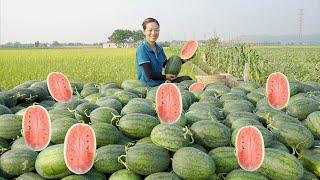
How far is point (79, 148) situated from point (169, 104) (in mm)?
779

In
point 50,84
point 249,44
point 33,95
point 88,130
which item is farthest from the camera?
point 249,44

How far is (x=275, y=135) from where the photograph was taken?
124 inches

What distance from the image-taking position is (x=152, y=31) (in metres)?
5.80

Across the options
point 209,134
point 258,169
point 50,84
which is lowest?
point 258,169

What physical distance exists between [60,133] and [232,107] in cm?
150

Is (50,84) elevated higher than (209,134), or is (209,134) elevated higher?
(50,84)

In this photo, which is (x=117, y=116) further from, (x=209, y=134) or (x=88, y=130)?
(x=209, y=134)

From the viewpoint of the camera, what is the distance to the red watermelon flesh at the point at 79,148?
261 centimetres

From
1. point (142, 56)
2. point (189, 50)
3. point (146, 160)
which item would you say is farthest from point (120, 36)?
point (146, 160)

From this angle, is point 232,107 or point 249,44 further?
point 249,44

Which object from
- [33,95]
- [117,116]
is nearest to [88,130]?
[117,116]

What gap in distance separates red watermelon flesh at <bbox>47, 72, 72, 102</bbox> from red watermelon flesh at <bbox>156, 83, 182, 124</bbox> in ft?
3.29

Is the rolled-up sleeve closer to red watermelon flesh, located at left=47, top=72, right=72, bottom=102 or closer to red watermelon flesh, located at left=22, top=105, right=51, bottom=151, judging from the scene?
red watermelon flesh, located at left=47, top=72, right=72, bottom=102

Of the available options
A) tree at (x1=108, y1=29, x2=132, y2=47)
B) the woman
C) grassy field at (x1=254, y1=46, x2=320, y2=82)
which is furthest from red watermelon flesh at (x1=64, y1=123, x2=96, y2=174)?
tree at (x1=108, y1=29, x2=132, y2=47)
